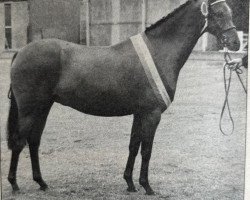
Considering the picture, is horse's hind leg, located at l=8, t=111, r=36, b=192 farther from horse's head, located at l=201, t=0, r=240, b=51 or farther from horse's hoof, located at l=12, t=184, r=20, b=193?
horse's head, located at l=201, t=0, r=240, b=51

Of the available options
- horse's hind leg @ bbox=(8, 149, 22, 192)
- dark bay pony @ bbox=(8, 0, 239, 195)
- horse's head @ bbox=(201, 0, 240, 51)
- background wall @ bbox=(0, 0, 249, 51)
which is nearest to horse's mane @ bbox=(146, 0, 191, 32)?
dark bay pony @ bbox=(8, 0, 239, 195)

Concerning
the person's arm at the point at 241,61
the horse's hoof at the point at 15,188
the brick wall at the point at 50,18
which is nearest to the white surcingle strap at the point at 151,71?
the person's arm at the point at 241,61

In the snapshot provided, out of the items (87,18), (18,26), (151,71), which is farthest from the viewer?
(87,18)

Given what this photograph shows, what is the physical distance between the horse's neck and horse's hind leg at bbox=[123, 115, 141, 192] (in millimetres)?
302

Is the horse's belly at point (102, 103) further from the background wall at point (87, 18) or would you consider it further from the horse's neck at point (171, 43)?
the background wall at point (87, 18)

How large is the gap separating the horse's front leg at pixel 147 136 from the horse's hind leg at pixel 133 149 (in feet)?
0.19

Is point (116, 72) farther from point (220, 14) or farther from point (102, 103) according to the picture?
point (220, 14)

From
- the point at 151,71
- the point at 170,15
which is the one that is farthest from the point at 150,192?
the point at 170,15

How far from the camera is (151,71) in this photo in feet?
6.88

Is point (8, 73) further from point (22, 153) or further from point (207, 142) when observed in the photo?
point (207, 142)

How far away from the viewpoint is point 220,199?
7.30ft

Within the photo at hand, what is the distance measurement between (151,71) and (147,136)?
0.36 metres

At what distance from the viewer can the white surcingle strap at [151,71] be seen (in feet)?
6.86

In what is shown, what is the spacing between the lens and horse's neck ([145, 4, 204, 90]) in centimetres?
212
